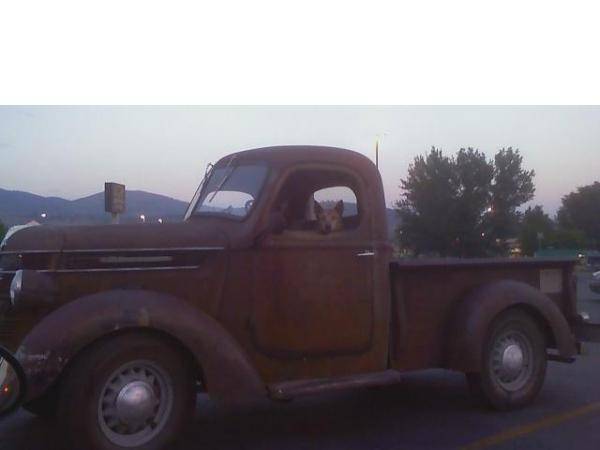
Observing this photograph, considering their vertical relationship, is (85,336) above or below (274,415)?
above

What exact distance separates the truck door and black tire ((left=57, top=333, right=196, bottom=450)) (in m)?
0.69

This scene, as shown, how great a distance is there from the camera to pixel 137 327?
548 centimetres

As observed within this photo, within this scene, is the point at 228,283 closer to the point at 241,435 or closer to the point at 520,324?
the point at 241,435

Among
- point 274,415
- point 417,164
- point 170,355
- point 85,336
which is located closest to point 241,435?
point 274,415

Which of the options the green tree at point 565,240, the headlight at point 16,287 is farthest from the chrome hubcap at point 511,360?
the green tree at point 565,240

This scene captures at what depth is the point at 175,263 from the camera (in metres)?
5.91

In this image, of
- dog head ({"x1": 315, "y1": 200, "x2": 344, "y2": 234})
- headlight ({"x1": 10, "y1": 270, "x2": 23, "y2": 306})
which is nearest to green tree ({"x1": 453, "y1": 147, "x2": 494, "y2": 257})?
dog head ({"x1": 315, "y1": 200, "x2": 344, "y2": 234})

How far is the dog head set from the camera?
21.2 ft

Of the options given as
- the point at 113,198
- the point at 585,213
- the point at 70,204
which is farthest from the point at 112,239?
the point at 585,213

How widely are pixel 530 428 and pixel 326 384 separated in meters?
1.76

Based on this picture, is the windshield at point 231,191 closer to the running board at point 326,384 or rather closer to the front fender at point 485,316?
the running board at point 326,384

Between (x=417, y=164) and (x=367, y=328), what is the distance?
3078 cm

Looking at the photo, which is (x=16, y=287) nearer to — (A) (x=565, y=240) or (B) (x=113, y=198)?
(B) (x=113, y=198)

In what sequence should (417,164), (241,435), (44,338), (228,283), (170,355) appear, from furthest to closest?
(417,164) → (241,435) → (228,283) → (170,355) → (44,338)
